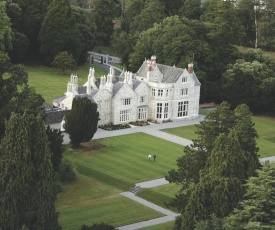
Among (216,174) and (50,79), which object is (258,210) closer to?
(216,174)

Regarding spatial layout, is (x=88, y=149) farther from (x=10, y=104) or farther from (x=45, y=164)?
(x=45, y=164)

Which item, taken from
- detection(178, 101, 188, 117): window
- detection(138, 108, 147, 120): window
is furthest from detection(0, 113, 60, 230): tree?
detection(178, 101, 188, 117): window

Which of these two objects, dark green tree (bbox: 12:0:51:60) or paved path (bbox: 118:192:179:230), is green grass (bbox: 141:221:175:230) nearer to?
paved path (bbox: 118:192:179:230)

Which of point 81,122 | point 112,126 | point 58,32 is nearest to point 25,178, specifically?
point 81,122

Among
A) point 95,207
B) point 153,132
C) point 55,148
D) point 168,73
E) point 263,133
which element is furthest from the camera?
point 168,73

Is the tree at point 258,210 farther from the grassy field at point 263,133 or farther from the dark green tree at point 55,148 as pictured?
the grassy field at point 263,133
